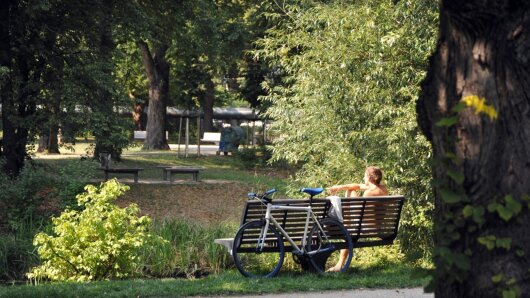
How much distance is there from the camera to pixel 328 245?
1130cm

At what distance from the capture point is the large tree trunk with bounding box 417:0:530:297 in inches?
185

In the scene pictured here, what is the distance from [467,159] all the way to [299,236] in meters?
6.78

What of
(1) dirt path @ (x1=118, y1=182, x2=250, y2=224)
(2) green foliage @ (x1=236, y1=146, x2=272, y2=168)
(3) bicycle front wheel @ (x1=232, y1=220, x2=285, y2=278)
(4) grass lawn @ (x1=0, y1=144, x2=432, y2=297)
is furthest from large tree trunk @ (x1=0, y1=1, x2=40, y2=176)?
(2) green foliage @ (x1=236, y1=146, x2=272, y2=168)

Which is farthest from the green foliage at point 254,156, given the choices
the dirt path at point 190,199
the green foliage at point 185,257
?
the green foliage at point 185,257

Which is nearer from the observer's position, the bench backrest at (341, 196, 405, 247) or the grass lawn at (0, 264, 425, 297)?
the grass lawn at (0, 264, 425, 297)

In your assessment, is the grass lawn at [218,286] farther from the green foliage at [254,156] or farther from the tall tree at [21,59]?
the green foliage at [254,156]

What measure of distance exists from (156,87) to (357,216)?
101 feet

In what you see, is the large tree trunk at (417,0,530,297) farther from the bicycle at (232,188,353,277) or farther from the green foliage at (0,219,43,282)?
the green foliage at (0,219,43,282)

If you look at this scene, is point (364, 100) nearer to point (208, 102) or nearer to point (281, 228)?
point (281, 228)

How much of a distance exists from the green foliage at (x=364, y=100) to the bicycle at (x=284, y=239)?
2.08 m

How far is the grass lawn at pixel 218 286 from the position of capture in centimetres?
930

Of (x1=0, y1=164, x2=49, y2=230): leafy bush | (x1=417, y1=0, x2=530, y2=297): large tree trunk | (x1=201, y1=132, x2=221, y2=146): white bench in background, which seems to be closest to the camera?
(x1=417, y1=0, x2=530, y2=297): large tree trunk

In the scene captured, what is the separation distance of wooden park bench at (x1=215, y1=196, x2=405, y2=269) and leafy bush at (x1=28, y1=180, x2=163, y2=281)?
3.68 ft

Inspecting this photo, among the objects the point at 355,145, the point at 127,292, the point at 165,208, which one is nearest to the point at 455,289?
the point at 127,292
